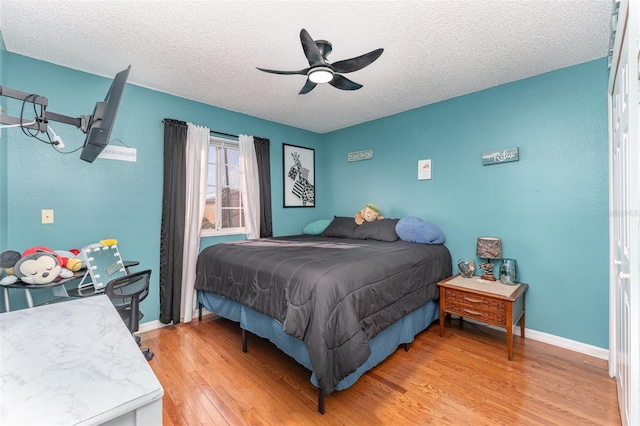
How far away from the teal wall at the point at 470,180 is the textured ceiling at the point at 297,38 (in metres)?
0.24

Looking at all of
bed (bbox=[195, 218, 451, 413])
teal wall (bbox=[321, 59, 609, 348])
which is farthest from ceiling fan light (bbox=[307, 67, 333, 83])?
teal wall (bbox=[321, 59, 609, 348])

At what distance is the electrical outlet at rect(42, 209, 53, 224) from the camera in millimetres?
2404

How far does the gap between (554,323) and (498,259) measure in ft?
2.30

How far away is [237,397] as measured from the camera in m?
1.90

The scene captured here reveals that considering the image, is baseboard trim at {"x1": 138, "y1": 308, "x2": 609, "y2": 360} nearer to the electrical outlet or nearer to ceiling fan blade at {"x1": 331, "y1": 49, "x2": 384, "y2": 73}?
the electrical outlet

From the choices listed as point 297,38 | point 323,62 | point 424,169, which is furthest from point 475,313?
point 297,38

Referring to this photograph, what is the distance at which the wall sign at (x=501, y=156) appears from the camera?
2775 millimetres

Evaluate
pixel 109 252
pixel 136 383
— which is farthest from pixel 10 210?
pixel 136 383

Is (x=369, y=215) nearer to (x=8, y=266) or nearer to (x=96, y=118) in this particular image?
(x=96, y=118)

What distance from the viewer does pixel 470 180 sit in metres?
3.11

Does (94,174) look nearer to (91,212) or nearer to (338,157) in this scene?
(91,212)

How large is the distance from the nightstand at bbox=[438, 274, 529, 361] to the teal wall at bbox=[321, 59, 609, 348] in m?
0.34

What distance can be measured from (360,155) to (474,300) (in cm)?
248

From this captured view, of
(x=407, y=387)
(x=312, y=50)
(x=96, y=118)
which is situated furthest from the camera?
(x=407, y=387)
